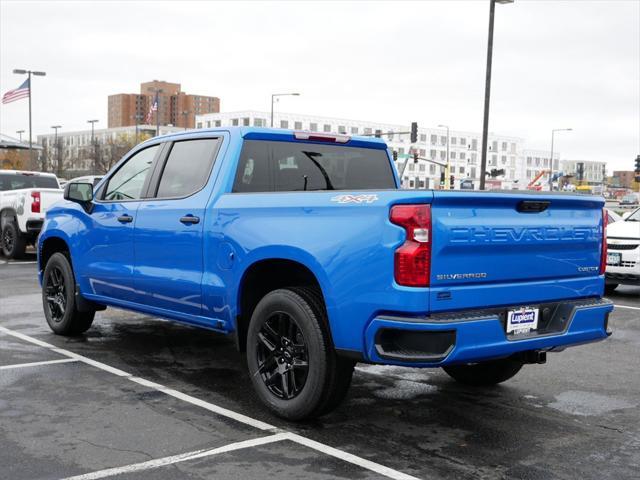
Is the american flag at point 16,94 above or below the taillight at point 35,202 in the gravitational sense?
above

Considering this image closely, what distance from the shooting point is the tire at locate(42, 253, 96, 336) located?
7.54m

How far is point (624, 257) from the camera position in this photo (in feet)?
38.3

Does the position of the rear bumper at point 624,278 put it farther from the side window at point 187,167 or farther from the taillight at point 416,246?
the taillight at point 416,246

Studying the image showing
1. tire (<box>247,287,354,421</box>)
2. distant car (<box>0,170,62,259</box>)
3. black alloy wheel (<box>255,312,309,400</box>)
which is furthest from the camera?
distant car (<box>0,170,62,259</box>)

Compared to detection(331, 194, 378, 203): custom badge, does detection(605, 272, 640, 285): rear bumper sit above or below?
below

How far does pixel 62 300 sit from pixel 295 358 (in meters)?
3.70

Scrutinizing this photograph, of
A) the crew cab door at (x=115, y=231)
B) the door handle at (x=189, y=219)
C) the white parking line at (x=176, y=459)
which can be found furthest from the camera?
the crew cab door at (x=115, y=231)

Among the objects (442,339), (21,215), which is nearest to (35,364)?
(442,339)

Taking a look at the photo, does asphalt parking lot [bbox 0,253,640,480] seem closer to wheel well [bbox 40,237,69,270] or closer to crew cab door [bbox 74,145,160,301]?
crew cab door [bbox 74,145,160,301]

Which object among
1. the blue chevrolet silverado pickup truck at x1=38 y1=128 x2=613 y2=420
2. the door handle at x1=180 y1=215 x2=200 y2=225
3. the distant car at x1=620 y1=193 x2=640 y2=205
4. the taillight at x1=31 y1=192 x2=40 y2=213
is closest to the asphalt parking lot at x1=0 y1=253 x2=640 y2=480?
the blue chevrolet silverado pickup truck at x1=38 y1=128 x2=613 y2=420

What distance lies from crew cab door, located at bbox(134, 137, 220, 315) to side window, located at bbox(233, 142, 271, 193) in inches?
9.2

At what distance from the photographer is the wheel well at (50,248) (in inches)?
309

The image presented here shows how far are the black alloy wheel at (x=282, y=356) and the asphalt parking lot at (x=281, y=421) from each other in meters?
0.23

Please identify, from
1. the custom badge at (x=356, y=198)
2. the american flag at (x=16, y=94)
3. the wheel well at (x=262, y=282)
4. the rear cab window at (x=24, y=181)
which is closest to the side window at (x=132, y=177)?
the wheel well at (x=262, y=282)
